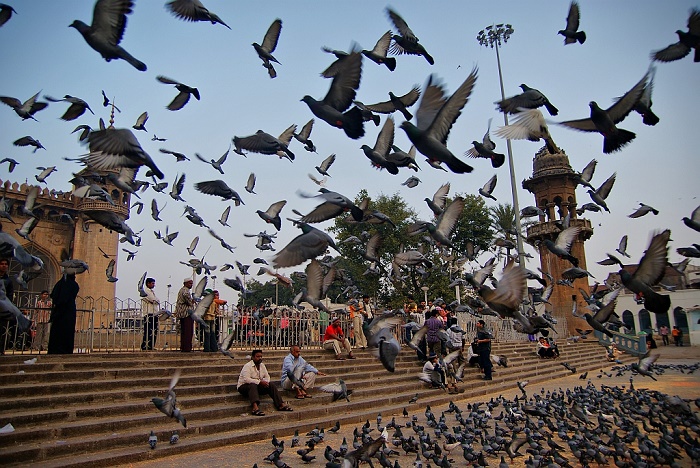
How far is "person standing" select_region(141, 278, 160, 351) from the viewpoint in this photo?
34.3 feet

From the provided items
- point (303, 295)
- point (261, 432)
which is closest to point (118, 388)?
point (261, 432)

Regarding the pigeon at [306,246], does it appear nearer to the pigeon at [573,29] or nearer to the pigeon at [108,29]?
the pigeon at [108,29]

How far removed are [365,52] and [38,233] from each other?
25.3 metres

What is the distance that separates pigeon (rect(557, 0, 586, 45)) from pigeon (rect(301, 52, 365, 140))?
2.26 meters

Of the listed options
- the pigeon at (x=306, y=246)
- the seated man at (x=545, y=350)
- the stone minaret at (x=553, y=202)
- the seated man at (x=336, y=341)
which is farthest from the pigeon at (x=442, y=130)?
the stone minaret at (x=553, y=202)

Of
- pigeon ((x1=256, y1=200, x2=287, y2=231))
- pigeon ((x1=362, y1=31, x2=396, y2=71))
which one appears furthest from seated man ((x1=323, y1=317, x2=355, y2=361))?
pigeon ((x1=362, y1=31, x2=396, y2=71))

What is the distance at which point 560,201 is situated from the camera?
33250 millimetres

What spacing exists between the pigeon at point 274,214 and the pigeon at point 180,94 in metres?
1.95

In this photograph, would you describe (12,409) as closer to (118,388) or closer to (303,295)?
(118,388)

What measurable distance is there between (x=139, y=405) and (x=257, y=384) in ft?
5.70

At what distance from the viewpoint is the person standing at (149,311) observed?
1046 cm

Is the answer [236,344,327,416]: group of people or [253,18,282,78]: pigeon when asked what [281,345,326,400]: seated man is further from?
[253,18,282,78]: pigeon

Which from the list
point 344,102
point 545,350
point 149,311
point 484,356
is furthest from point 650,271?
point 545,350

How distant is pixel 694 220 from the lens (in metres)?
5.48
